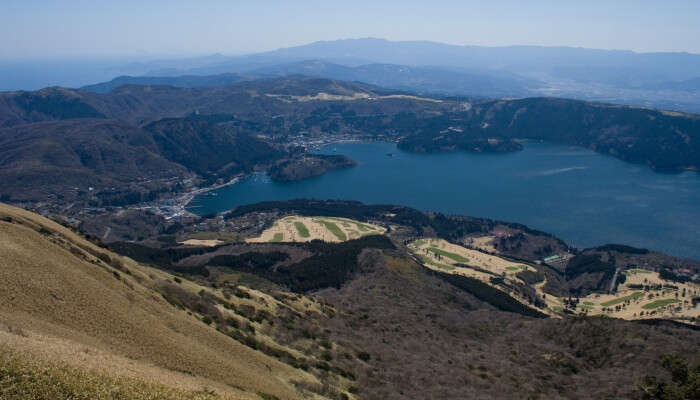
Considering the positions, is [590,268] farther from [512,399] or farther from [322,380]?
[322,380]

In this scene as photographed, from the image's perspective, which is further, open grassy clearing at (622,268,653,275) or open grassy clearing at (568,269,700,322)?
open grassy clearing at (622,268,653,275)

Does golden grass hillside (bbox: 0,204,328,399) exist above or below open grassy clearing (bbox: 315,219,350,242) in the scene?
above

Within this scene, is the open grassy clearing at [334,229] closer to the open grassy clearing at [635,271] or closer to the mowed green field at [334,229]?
the mowed green field at [334,229]

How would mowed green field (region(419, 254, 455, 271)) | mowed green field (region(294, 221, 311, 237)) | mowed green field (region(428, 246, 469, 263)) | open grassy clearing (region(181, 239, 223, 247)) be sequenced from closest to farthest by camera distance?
mowed green field (region(419, 254, 455, 271)) → open grassy clearing (region(181, 239, 223, 247)) → mowed green field (region(428, 246, 469, 263)) → mowed green field (region(294, 221, 311, 237))

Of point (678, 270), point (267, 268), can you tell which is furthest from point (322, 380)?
point (678, 270)

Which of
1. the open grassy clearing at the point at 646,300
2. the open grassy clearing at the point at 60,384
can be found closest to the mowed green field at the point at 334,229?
the open grassy clearing at the point at 646,300

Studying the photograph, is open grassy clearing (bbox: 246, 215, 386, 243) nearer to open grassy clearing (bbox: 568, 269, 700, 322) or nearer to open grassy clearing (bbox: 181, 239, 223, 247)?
open grassy clearing (bbox: 181, 239, 223, 247)

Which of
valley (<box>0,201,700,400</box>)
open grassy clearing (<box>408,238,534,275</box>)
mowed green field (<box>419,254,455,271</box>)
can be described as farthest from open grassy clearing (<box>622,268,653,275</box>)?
mowed green field (<box>419,254,455,271</box>)

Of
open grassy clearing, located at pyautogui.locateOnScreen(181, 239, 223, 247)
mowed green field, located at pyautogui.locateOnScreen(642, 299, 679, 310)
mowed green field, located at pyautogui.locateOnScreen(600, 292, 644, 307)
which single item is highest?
open grassy clearing, located at pyautogui.locateOnScreen(181, 239, 223, 247)
